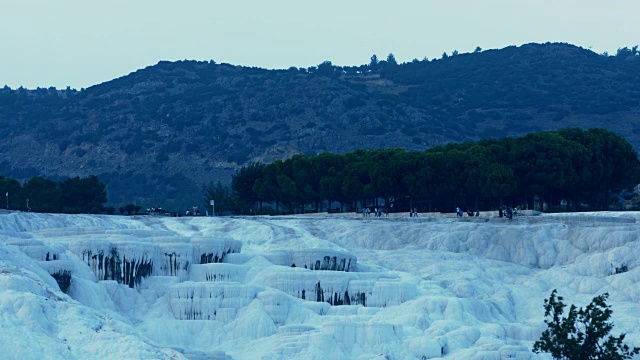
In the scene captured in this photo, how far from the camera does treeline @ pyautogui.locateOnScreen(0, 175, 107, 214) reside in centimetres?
12062

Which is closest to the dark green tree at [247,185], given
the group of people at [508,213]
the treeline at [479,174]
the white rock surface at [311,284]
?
the treeline at [479,174]

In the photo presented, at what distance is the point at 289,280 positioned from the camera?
72750mm

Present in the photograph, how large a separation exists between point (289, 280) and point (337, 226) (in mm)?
23936

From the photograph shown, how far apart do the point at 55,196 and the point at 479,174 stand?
43.6m

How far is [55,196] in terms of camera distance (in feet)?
406

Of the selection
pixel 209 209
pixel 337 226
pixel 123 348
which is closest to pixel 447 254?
pixel 337 226

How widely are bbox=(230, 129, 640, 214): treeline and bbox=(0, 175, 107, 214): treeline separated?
684 inches

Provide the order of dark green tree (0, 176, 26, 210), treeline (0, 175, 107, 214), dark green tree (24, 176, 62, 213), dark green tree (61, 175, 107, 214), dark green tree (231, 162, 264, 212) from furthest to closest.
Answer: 1. dark green tree (231, 162, 264, 212)
2. dark green tree (61, 175, 107, 214)
3. dark green tree (24, 176, 62, 213)
4. treeline (0, 175, 107, 214)
5. dark green tree (0, 176, 26, 210)

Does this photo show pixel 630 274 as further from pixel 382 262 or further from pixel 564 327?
pixel 564 327

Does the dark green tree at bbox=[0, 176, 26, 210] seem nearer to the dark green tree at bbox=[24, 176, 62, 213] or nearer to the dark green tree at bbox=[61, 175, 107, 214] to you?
the dark green tree at bbox=[24, 176, 62, 213]

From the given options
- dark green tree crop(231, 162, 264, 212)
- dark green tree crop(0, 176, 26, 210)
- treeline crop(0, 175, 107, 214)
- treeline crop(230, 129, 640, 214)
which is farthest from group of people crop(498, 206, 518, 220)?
dark green tree crop(0, 176, 26, 210)

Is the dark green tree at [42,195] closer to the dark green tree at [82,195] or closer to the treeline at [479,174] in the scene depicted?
the dark green tree at [82,195]

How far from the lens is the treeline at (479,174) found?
350 feet

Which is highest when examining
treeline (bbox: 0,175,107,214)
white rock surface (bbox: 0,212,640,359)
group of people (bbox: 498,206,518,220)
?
treeline (bbox: 0,175,107,214)
